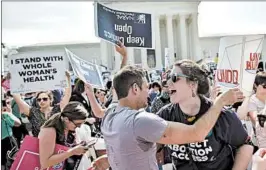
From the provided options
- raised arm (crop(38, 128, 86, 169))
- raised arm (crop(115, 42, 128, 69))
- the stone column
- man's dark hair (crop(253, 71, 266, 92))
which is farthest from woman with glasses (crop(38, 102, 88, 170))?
the stone column

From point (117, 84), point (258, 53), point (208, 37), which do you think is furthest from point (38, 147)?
point (208, 37)

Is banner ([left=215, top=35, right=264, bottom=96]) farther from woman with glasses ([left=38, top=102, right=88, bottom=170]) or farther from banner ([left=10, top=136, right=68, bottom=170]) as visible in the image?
banner ([left=10, top=136, right=68, bottom=170])

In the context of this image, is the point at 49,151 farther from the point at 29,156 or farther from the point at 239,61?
the point at 239,61

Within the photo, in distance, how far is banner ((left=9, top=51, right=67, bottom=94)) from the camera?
4.80 metres

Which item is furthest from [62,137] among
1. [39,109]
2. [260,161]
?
[260,161]

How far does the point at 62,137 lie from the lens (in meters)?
3.52

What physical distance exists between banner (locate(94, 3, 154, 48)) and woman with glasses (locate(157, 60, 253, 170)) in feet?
5.78

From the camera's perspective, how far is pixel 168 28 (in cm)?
6175

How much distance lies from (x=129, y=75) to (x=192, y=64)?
1.19ft

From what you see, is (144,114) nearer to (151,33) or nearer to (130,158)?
(130,158)

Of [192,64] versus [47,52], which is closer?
[192,64]

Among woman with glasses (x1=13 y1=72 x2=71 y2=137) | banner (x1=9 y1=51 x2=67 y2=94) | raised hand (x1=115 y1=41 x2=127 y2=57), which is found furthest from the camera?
woman with glasses (x1=13 y1=72 x2=71 y2=137)

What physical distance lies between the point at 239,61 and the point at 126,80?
44.3 inches

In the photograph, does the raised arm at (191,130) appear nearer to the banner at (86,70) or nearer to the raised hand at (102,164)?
the raised hand at (102,164)
